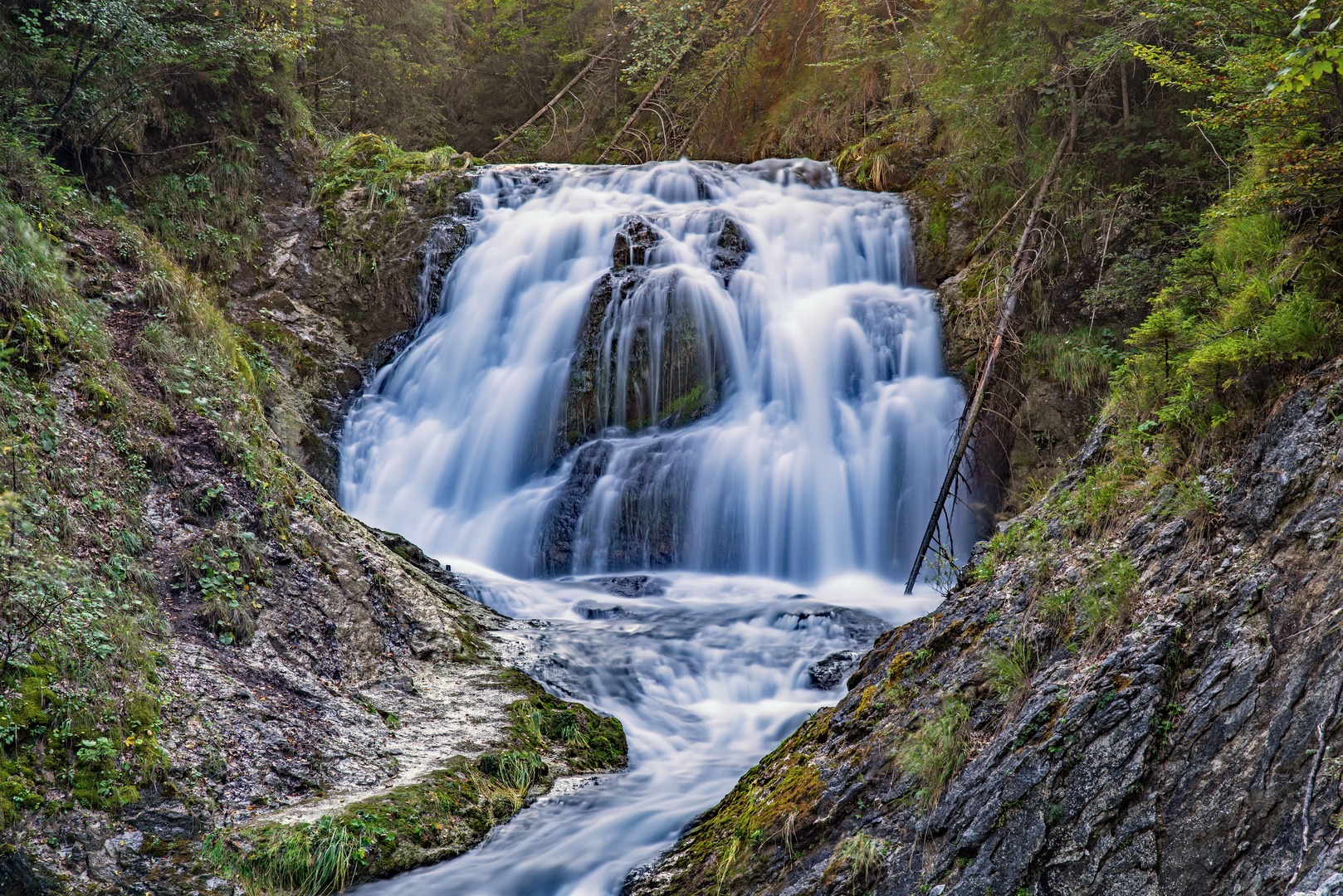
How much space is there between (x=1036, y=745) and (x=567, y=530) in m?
7.02

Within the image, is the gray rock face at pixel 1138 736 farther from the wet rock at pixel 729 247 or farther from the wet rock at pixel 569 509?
the wet rock at pixel 729 247

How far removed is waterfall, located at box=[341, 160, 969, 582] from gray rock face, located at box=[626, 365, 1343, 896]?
5571 mm

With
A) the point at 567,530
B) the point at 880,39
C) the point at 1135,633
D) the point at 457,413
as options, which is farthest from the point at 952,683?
the point at 880,39

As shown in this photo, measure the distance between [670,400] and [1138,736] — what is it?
8.15 metres

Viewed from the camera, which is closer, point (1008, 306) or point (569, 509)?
point (1008, 306)

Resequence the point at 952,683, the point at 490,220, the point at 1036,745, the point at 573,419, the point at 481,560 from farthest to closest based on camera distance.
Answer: the point at 490,220, the point at 573,419, the point at 481,560, the point at 952,683, the point at 1036,745

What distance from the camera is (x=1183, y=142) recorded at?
28.3ft

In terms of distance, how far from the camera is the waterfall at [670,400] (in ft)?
31.6

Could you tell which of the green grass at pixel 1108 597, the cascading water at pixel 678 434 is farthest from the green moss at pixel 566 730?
the green grass at pixel 1108 597

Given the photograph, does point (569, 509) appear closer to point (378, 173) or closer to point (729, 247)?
point (729, 247)

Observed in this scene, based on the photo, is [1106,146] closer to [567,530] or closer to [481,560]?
[567,530]

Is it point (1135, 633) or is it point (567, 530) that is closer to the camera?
point (1135, 633)

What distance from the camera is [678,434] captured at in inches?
408

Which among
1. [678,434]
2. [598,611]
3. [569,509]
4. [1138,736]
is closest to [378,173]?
[678,434]
